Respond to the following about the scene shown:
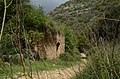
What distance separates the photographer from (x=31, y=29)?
20.9 meters

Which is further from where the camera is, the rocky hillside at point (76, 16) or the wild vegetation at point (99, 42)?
the rocky hillside at point (76, 16)

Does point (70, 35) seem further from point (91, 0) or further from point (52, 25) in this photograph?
point (91, 0)

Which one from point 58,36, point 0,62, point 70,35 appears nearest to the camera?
point 0,62

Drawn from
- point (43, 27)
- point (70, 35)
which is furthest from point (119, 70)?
point (70, 35)

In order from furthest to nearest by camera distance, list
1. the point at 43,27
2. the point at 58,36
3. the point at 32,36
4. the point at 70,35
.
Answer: the point at 70,35 < the point at 58,36 < the point at 43,27 < the point at 32,36

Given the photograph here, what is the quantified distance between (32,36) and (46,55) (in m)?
1.72

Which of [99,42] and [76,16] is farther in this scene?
[76,16]

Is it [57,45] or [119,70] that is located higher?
[119,70]

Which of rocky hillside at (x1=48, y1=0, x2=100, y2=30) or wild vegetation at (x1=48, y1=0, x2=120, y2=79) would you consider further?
rocky hillside at (x1=48, y1=0, x2=100, y2=30)

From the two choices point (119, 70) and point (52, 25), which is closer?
point (119, 70)

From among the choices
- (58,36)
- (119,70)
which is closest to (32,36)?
(58,36)

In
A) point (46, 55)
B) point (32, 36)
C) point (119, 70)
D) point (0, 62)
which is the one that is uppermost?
point (0, 62)

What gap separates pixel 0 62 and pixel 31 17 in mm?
19707

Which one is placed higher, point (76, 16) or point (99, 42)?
point (76, 16)
